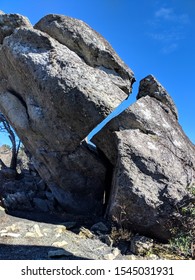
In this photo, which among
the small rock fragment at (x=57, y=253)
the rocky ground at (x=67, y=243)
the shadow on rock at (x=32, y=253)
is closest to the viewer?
the shadow on rock at (x=32, y=253)

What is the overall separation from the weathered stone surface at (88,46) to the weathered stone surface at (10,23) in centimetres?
127

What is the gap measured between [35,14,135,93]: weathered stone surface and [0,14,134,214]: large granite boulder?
0.06m

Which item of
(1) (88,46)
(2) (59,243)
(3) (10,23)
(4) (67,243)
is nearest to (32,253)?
(2) (59,243)

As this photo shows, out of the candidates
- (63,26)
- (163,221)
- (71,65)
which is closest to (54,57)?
(71,65)

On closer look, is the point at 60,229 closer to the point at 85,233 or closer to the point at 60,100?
the point at 85,233

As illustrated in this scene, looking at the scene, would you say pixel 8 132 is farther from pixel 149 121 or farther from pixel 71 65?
pixel 149 121

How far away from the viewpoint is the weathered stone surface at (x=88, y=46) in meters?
16.4

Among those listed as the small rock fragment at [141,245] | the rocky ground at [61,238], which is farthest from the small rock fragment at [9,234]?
the small rock fragment at [141,245]

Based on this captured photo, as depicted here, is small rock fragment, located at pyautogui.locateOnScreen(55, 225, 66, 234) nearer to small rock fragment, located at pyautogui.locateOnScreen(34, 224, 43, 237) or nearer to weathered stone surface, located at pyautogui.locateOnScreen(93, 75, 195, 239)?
small rock fragment, located at pyautogui.locateOnScreen(34, 224, 43, 237)

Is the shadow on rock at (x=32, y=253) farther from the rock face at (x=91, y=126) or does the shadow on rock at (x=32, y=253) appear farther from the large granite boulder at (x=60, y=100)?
the large granite boulder at (x=60, y=100)

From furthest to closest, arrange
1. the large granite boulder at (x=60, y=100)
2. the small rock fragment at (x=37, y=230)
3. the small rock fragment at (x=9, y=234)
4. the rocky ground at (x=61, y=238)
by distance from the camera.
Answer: the large granite boulder at (x=60, y=100), the small rock fragment at (x=37, y=230), the small rock fragment at (x=9, y=234), the rocky ground at (x=61, y=238)

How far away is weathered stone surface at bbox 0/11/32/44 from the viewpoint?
16859 mm

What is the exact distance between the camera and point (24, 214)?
629 inches

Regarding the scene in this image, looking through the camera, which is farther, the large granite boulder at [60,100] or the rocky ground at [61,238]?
the large granite boulder at [60,100]
